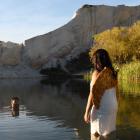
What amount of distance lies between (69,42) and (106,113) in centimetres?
7975

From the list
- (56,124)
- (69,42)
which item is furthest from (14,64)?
(56,124)

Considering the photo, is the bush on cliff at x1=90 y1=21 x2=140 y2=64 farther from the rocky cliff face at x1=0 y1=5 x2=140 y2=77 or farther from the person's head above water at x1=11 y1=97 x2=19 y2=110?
the person's head above water at x1=11 y1=97 x2=19 y2=110

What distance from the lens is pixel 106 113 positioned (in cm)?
1095

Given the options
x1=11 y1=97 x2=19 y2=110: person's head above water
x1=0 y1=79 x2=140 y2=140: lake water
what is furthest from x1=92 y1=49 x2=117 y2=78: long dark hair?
x1=11 y1=97 x2=19 y2=110: person's head above water

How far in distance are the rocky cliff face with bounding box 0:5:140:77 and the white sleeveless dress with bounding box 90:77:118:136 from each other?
73.3 meters

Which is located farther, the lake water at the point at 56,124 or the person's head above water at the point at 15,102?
the person's head above water at the point at 15,102

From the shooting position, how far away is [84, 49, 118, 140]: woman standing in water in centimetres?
1087

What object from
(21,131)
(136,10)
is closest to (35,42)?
(136,10)

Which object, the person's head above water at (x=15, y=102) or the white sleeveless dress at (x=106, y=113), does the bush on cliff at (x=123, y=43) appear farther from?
the white sleeveless dress at (x=106, y=113)

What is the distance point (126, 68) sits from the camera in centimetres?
5294

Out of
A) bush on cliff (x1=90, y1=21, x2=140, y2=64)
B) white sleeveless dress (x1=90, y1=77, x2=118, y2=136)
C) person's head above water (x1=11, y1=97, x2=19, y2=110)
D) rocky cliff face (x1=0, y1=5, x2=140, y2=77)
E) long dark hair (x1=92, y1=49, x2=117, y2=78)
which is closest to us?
long dark hair (x1=92, y1=49, x2=117, y2=78)

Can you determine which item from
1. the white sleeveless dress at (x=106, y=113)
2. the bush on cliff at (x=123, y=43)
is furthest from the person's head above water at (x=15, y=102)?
the bush on cliff at (x=123, y=43)

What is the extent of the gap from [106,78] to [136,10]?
83.9m

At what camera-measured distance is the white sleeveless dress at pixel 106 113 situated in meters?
10.9
